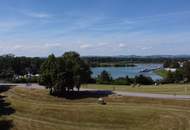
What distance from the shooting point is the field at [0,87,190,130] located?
40.4 meters

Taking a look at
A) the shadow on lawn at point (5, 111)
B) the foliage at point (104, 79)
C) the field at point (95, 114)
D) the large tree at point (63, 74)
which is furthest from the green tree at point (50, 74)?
the foliage at point (104, 79)

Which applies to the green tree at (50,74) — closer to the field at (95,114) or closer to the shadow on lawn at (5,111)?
the field at (95,114)

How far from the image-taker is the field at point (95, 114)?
4044 cm

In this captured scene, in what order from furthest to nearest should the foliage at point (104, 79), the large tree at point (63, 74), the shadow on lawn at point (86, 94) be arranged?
the foliage at point (104, 79) < the large tree at point (63, 74) < the shadow on lawn at point (86, 94)

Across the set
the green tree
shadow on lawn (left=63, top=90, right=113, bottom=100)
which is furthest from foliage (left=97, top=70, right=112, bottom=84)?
the green tree

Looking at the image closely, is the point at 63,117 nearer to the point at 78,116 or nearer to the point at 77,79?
the point at 78,116

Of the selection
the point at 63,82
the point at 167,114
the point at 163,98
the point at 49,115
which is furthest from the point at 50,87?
the point at 167,114

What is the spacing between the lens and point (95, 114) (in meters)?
44.5

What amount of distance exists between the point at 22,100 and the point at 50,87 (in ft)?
17.1

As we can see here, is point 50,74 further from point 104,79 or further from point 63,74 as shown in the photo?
point 104,79

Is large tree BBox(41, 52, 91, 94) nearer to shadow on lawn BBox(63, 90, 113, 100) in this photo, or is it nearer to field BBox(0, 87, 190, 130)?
shadow on lawn BBox(63, 90, 113, 100)

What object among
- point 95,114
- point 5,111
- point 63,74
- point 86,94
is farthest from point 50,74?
point 95,114

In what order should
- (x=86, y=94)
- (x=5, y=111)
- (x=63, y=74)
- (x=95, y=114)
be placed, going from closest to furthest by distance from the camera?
(x=95, y=114) → (x=5, y=111) → (x=86, y=94) → (x=63, y=74)

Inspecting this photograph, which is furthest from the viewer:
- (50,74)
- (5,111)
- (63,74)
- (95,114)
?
(50,74)
